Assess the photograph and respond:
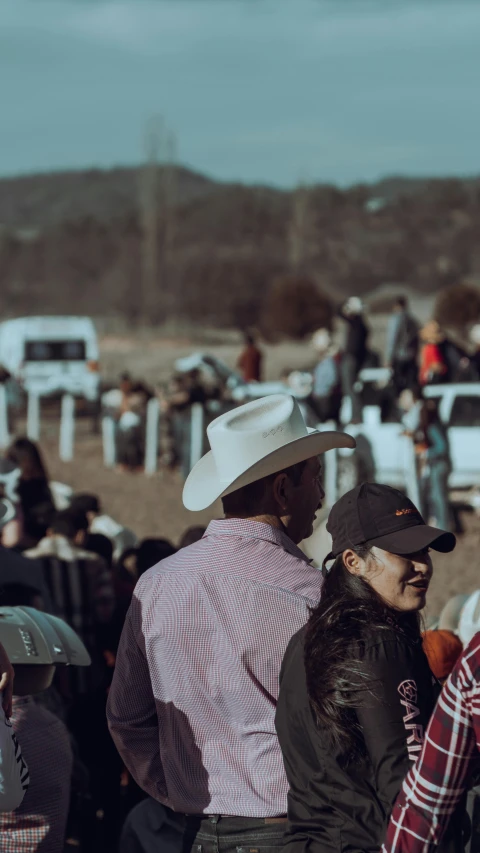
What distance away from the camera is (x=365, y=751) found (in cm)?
260

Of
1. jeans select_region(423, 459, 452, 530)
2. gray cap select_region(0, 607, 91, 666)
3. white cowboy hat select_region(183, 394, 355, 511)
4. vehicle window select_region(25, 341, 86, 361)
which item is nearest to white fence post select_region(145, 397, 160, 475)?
jeans select_region(423, 459, 452, 530)

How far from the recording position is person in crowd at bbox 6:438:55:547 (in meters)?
7.78

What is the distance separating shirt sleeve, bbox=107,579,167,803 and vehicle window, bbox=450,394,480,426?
11.6 m

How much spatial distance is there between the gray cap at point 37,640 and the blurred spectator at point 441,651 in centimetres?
115

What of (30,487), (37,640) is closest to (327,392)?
(30,487)

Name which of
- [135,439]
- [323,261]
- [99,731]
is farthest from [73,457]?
[323,261]

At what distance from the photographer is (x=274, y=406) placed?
3.52 m

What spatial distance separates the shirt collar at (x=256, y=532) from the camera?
10.5ft

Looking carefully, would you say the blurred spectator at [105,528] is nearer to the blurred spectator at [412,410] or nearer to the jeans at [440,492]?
the jeans at [440,492]

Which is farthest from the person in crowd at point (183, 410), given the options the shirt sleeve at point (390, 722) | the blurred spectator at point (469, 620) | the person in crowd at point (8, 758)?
the shirt sleeve at point (390, 722)

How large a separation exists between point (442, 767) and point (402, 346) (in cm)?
1291

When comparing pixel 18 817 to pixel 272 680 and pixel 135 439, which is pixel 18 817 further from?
pixel 135 439

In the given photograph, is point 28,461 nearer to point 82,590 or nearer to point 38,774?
point 82,590

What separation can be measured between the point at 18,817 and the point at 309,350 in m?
35.7
